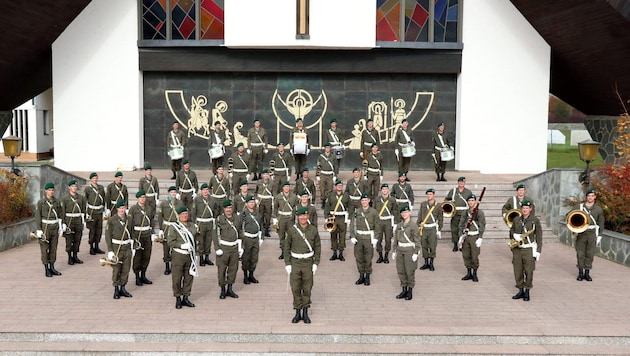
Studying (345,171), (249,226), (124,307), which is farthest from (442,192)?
(124,307)

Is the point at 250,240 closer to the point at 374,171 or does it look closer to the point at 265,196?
the point at 265,196

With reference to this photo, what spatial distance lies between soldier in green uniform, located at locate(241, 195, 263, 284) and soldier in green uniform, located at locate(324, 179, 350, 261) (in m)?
2.81

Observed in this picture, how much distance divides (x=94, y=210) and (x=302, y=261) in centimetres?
742

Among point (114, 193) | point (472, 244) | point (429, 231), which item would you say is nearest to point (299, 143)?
point (114, 193)

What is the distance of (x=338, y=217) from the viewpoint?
15.5m

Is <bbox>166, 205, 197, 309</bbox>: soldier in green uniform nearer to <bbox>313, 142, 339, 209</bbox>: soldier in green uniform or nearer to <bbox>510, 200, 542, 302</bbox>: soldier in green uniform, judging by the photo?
<bbox>510, 200, 542, 302</bbox>: soldier in green uniform

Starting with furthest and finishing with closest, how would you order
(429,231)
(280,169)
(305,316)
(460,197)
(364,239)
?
(280,169) < (460,197) < (429,231) < (364,239) < (305,316)

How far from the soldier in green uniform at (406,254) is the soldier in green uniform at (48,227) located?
7787 millimetres

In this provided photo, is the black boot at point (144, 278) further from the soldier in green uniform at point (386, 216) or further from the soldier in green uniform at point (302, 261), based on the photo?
the soldier in green uniform at point (386, 216)

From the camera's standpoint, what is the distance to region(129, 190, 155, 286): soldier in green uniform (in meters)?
13.0

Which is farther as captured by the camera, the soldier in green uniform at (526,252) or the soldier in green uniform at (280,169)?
the soldier in green uniform at (280,169)

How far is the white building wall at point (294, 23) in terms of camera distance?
2231 cm

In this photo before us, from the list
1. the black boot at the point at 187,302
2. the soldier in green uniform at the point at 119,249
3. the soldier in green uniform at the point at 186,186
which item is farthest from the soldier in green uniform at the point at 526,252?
the soldier in green uniform at the point at 186,186

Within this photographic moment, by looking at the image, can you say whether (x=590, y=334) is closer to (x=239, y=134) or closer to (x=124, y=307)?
(x=124, y=307)
